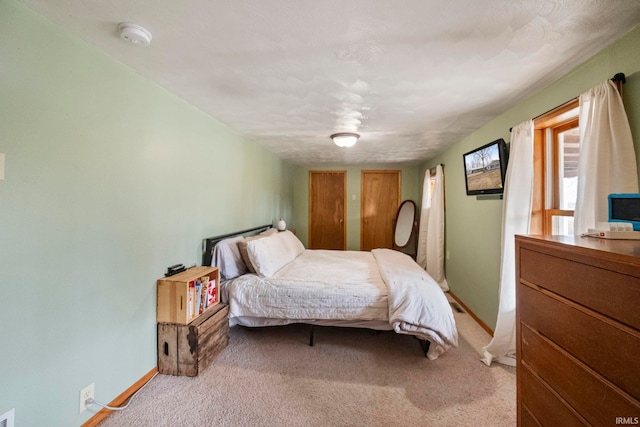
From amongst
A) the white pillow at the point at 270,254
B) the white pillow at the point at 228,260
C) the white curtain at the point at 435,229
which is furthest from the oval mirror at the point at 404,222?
the white pillow at the point at 228,260

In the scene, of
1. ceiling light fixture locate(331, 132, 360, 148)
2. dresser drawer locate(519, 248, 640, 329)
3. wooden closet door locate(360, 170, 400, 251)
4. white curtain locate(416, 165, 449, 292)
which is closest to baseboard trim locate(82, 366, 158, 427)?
dresser drawer locate(519, 248, 640, 329)

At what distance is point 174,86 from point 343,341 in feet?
8.50

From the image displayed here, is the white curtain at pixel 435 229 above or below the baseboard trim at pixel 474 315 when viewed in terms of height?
above

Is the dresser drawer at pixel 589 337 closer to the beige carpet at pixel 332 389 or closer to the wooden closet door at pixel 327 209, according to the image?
the beige carpet at pixel 332 389

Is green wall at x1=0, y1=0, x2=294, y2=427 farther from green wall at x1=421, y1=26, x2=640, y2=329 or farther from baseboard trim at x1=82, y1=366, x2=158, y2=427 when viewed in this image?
green wall at x1=421, y1=26, x2=640, y2=329

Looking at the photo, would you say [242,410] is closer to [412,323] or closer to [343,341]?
[343,341]

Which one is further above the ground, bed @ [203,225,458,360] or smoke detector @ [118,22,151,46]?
smoke detector @ [118,22,151,46]

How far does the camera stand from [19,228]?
3.59 feet

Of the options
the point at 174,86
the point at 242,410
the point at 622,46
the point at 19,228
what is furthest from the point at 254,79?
the point at 242,410

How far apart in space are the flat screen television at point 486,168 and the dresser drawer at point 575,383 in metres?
1.65

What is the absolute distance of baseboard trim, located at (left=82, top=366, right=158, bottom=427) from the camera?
→ 4.66ft

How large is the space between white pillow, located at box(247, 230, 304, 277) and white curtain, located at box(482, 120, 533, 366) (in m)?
2.03

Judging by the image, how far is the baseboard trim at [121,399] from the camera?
1419mm

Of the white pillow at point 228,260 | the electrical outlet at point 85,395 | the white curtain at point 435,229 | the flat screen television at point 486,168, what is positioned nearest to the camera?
the electrical outlet at point 85,395
